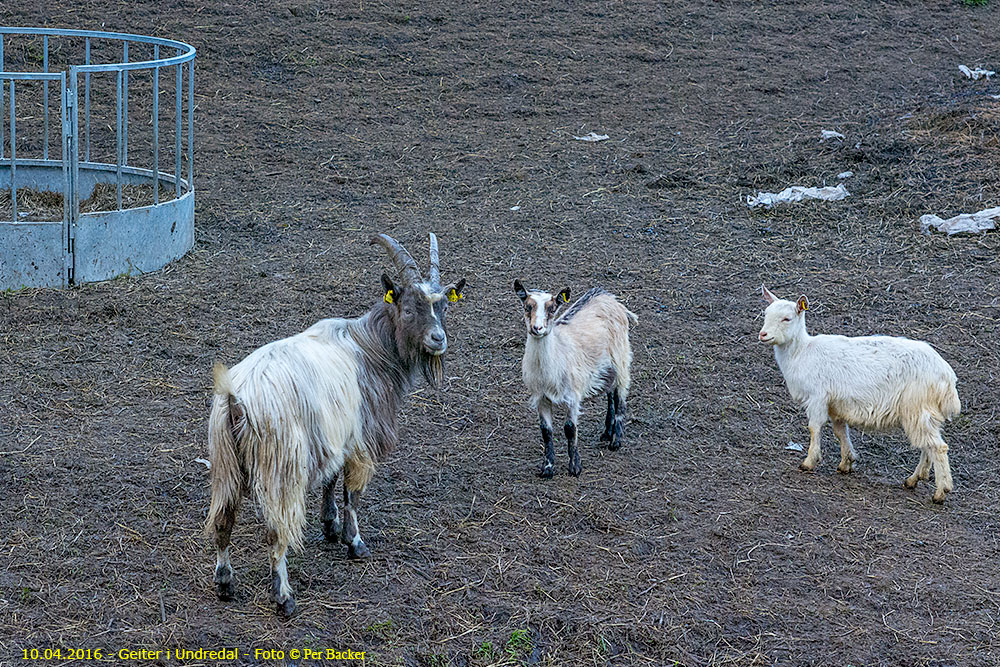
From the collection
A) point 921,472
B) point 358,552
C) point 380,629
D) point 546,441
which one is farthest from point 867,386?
point 380,629

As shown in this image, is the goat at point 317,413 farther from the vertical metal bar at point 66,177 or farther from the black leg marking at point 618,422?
the vertical metal bar at point 66,177

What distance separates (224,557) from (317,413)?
0.79 metres

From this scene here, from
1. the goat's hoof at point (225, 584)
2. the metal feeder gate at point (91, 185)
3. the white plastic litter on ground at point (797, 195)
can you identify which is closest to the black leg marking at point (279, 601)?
the goat's hoof at point (225, 584)

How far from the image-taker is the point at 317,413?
5.05 metres

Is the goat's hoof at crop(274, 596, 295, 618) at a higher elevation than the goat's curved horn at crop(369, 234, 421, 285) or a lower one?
lower

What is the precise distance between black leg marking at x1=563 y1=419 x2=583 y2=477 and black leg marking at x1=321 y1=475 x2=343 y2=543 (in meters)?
1.57

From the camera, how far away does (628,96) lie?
14797 millimetres

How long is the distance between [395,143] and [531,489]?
7743mm

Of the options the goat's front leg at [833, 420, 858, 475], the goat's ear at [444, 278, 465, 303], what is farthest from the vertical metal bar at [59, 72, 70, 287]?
the goat's front leg at [833, 420, 858, 475]

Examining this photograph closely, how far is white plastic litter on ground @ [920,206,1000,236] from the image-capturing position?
10.4 metres

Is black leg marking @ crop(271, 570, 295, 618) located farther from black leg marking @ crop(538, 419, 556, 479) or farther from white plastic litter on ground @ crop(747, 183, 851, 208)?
white plastic litter on ground @ crop(747, 183, 851, 208)

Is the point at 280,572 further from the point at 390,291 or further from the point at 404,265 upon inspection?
the point at 404,265

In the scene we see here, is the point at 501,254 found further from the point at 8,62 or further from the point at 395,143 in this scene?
the point at 8,62

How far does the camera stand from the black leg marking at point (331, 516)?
5588mm
